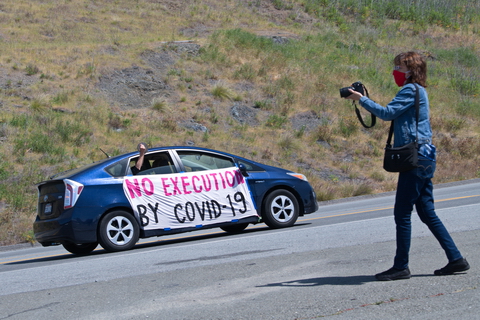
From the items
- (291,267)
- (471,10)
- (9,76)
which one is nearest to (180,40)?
(9,76)

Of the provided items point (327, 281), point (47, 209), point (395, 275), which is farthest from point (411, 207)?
point (47, 209)

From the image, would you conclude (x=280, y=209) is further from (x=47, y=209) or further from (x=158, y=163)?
(x=47, y=209)

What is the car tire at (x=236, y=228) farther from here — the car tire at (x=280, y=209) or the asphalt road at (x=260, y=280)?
the asphalt road at (x=260, y=280)

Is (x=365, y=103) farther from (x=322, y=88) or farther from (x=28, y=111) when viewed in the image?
(x=322, y=88)

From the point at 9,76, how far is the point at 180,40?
1136 cm

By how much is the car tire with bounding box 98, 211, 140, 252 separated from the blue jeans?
16.3 ft

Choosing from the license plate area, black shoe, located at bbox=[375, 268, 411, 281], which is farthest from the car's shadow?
black shoe, located at bbox=[375, 268, 411, 281]

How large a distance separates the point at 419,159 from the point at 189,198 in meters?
5.15

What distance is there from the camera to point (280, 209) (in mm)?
10328

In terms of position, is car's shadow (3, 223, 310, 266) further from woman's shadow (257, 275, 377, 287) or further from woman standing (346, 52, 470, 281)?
woman standing (346, 52, 470, 281)

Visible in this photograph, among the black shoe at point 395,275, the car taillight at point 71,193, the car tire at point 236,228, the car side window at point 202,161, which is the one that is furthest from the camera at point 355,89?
the car tire at point 236,228

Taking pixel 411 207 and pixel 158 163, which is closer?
pixel 411 207

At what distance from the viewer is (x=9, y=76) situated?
89.0 ft

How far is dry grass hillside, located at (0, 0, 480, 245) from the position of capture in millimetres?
22281
